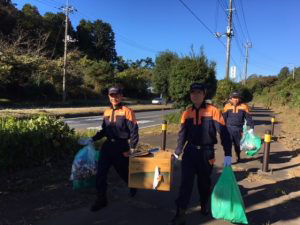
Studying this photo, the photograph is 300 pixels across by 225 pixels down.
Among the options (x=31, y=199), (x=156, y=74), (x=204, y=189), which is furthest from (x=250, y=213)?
(x=156, y=74)

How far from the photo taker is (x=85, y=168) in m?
5.44

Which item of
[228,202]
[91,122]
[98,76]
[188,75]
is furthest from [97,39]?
[228,202]

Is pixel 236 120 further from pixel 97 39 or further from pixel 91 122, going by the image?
pixel 97 39

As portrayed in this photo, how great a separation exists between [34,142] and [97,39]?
232 ft

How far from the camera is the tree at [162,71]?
23.9m

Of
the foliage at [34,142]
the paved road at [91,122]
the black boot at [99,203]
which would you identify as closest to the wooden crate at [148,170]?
the black boot at [99,203]

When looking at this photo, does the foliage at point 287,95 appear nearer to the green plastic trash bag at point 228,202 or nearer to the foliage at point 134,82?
the foliage at point 134,82

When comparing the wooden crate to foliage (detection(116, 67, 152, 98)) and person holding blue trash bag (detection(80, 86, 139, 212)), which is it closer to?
person holding blue trash bag (detection(80, 86, 139, 212))

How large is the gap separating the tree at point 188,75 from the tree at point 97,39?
5373cm

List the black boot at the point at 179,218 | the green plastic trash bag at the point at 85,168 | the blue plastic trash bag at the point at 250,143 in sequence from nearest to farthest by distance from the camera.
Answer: the black boot at the point at 179,218, the green plastic trash bag at the point at 85,168, the blue plastic trash bag at the point at 250,143

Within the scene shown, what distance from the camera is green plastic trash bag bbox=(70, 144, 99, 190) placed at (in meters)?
5.43

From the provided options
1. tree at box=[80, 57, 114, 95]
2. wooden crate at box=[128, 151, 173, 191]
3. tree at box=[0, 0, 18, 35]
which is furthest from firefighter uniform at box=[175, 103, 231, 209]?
tree at box=[0, 0, 18, 35]

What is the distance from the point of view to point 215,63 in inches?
683

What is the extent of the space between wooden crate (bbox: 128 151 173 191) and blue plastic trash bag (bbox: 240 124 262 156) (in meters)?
5.02
